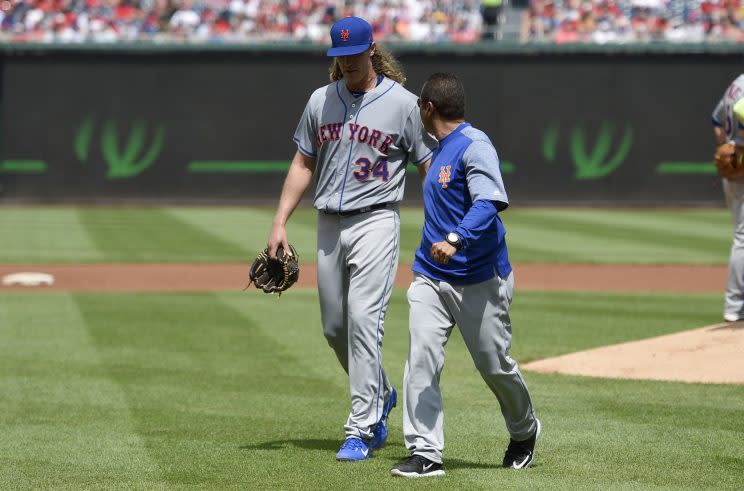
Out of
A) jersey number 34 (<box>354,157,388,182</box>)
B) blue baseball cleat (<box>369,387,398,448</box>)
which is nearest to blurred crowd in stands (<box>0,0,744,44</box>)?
jersey number 34 (<box>354,157,388,182</box>)

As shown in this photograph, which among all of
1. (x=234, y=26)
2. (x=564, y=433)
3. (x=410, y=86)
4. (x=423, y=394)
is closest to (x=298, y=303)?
(x=564, y=433)

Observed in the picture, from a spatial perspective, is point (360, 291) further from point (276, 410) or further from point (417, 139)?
point (276, 410)

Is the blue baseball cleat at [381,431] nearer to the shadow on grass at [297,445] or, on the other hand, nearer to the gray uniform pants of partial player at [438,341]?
the shadow on grass at [297,445]

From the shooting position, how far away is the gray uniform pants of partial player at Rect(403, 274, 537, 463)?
550 cm

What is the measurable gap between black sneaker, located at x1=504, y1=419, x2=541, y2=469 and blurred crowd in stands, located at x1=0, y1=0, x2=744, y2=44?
22.9m

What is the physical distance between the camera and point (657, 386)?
809 centimetres

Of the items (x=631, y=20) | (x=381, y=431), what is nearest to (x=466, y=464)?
(x=381, y=431)

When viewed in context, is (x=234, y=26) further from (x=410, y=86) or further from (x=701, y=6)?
(x=701, y=6)

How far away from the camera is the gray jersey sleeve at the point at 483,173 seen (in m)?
5.34

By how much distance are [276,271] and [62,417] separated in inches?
65.9

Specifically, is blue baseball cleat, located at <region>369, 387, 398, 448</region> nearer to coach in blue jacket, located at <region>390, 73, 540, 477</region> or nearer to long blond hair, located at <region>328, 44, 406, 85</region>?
coach in blue jacket, located at <region>390, 73, 540, 477</region>

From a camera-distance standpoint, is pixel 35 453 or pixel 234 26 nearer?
pixel 35 453

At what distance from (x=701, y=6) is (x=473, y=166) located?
1033 inches

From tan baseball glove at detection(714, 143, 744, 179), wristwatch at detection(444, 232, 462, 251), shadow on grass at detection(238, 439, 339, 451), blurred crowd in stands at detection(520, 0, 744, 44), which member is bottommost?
blurred crowd in stands at detection(520, 0, 744, 44)
